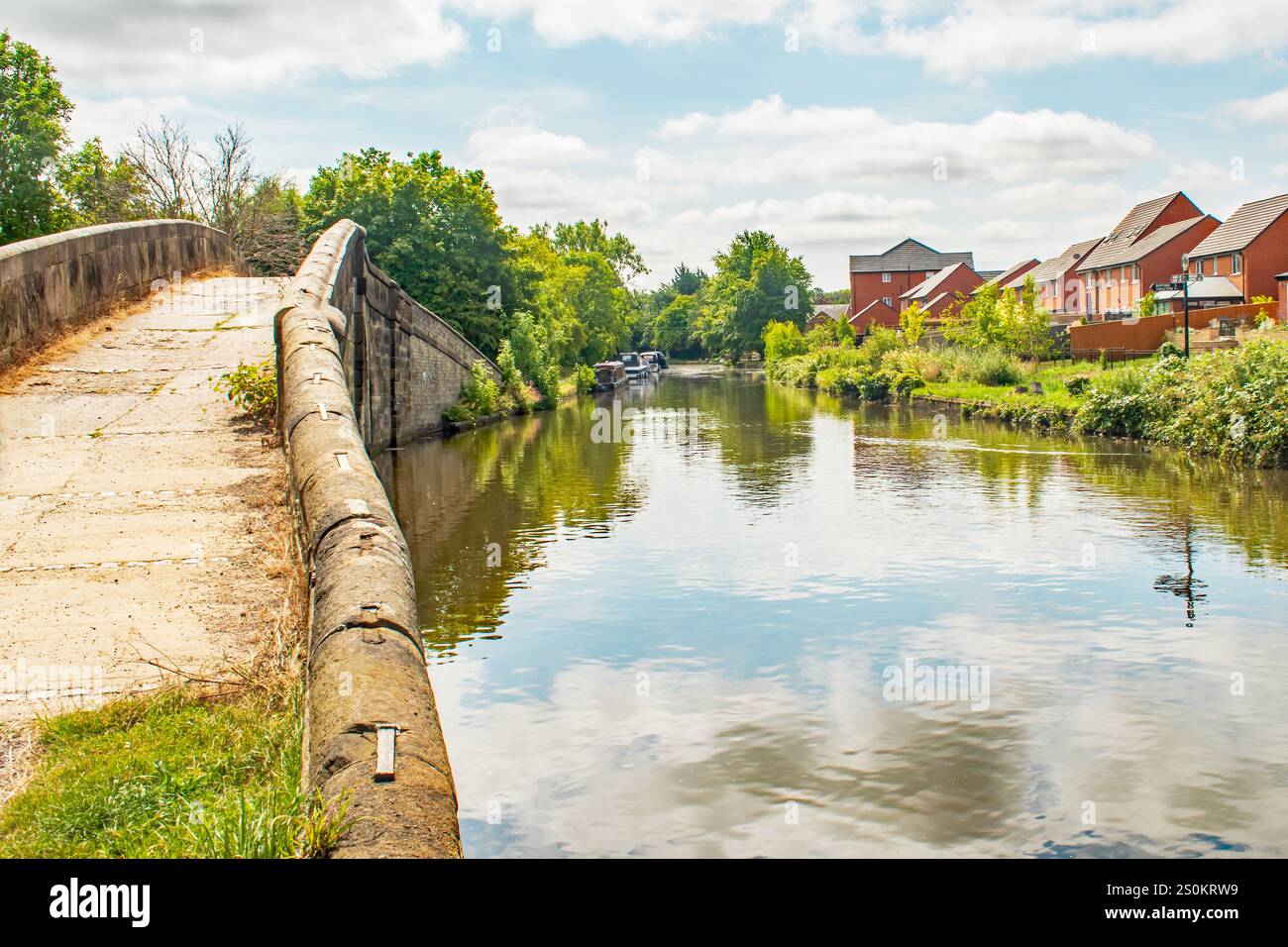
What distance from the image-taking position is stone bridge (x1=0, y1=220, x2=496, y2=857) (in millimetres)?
4219

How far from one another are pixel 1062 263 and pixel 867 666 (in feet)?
232

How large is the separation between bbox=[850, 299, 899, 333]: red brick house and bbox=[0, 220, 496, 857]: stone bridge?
73.0 m

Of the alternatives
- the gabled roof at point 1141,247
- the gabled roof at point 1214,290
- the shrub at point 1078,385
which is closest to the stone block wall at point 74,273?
the shrub at point 1078,385

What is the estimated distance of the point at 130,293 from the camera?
48.6ft

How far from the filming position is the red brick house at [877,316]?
3327 inches

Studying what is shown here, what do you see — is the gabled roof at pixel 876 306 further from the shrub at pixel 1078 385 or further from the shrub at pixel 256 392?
the shrub at pixel 256 392

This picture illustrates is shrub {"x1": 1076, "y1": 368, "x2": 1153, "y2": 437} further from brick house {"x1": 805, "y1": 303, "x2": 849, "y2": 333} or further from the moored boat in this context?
brick house {"x1": 805, "y1": 303, "x2": 849, "y2": 333}

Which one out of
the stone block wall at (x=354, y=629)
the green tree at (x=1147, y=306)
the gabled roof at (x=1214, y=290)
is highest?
the gabled roof at (x=1214, y=290)

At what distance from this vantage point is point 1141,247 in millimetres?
58344

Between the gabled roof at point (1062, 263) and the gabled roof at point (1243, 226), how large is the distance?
1606 cm

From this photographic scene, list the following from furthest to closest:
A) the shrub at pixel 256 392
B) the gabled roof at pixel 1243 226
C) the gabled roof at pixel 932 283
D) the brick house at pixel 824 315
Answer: the brick house at pixel 824 315
the gabled roof at pixel 932 283
the gabled roof at pixel 1243 226
the shrub at pixel 256 392

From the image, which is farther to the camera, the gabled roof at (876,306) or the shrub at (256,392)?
the gabled roof at (876,306)

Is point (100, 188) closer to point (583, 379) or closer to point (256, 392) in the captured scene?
point (583, 379)
